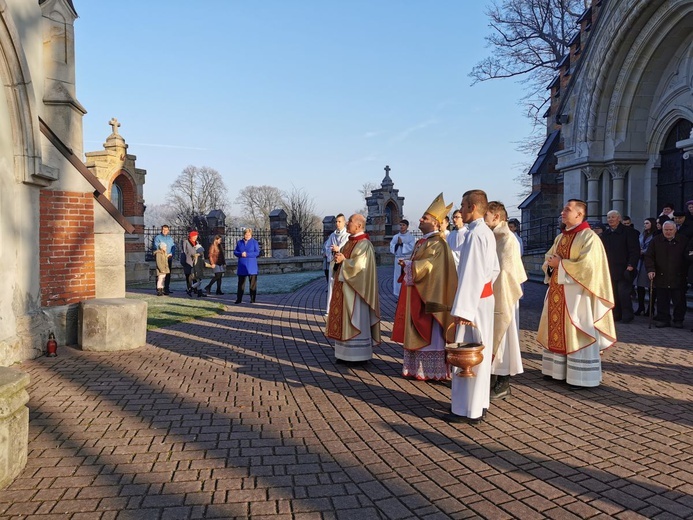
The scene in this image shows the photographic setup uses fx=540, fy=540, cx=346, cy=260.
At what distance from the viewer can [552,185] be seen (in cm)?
1944

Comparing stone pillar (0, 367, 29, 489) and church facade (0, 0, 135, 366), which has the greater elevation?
church facade (0, 0, 135, 366)

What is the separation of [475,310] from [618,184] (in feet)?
38.2

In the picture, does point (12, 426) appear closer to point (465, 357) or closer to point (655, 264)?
point (465, 357)

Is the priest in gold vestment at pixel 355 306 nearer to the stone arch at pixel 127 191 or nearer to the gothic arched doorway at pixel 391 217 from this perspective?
the stone arch at pixel 127 191

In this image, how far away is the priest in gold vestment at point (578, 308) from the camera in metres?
5.83

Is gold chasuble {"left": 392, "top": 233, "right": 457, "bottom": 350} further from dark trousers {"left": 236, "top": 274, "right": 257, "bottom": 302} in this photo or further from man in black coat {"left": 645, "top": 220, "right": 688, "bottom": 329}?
dark trousers {"left": 236, "top": 274, "right": 257, "bottom": 302}

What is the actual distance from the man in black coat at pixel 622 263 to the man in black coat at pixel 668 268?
592 mm

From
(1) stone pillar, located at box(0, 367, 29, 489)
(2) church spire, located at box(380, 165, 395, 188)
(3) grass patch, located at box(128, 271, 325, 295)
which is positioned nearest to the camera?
(1) stone pillar, located at box(0, 367, 29, 489)

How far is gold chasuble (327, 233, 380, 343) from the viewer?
22.6 feet

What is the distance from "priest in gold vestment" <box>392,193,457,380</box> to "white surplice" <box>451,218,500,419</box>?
1.18 metres

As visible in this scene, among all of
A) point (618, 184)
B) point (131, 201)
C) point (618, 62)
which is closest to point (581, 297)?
point (618, 184)

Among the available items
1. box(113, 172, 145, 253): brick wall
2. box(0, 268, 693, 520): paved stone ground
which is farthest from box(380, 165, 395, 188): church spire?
box(0, 268, 693, 520): paved stone ground

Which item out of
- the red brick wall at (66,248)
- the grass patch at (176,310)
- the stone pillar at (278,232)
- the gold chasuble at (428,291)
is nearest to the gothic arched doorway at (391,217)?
the stone pillar at (278,232)

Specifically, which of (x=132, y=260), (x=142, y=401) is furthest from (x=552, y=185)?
(x=142, y=401)
